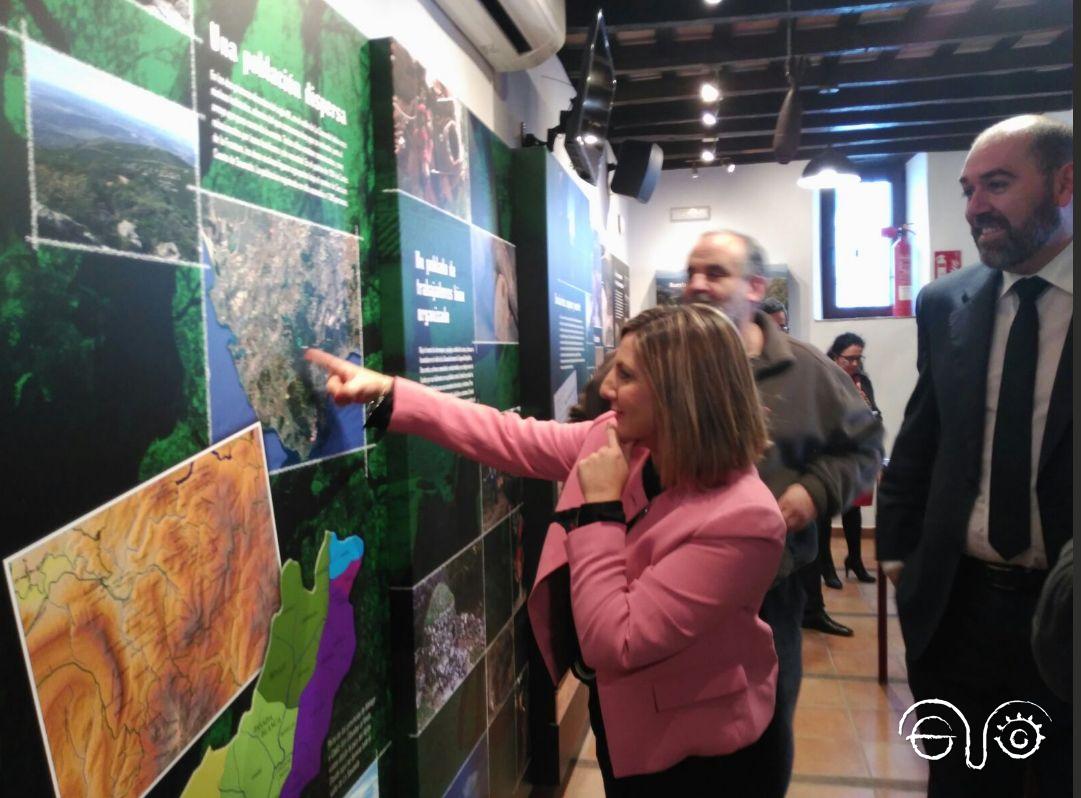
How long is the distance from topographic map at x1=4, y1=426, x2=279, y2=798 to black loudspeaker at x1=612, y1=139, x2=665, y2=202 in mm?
4051

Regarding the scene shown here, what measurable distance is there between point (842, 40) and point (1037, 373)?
3.42 m

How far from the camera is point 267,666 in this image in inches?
47.2

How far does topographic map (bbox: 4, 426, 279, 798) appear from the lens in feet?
2.57

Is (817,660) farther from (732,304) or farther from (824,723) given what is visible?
(732,304)

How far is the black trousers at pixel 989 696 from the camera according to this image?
4.71ft

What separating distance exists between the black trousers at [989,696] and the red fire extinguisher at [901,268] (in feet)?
20.2

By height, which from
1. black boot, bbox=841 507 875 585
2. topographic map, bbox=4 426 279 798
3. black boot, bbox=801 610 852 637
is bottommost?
black boot, bbox=801 610 852 637

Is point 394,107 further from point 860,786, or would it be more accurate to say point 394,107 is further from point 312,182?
point 860,786

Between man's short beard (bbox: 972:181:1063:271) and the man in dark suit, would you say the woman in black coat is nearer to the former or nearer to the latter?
the man in dark suit

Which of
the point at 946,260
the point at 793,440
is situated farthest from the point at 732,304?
the point at 946,260

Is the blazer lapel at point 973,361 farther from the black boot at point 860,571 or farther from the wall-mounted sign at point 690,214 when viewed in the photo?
the wall-mounted sign at point 690,214

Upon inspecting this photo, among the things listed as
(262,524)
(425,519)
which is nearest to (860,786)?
(425,519)

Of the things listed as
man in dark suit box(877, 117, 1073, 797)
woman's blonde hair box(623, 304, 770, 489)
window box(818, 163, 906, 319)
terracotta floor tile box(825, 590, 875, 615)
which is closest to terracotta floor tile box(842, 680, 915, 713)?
terracotta floor tile box(825, 590, 875, 615)

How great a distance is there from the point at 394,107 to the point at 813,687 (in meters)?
3.49
